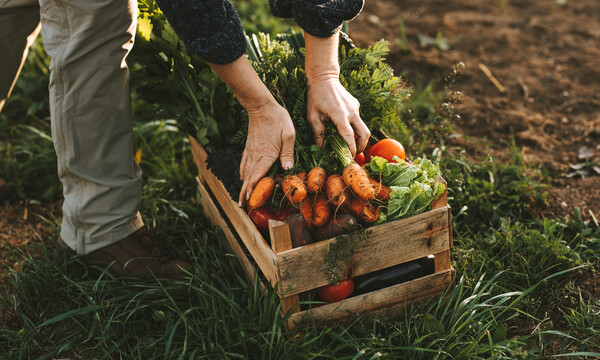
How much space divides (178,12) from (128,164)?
0.88m

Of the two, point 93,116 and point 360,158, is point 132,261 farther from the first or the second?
point 360,158

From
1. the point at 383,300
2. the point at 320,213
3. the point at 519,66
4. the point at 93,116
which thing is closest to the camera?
the point at 320,213

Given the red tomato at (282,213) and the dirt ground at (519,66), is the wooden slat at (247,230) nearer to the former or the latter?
the red tomato at (282,213)

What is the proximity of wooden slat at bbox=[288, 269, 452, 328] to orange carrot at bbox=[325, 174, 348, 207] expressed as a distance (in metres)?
0.42

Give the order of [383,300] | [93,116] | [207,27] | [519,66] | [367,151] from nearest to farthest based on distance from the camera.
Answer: [207,27], [383,300], [93,116], [367,151], [519,66]

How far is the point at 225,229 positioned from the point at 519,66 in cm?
306

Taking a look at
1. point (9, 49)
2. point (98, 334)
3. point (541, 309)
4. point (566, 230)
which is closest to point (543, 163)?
point (566, 230)

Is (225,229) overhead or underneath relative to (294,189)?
underneath

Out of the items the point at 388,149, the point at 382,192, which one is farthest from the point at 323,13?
the point at 382,192

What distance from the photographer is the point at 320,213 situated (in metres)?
2.05

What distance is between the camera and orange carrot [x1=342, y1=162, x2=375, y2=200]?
6.55ft

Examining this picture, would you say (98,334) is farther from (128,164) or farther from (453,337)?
(453,337)

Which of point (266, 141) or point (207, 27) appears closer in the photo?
point (207, 27)

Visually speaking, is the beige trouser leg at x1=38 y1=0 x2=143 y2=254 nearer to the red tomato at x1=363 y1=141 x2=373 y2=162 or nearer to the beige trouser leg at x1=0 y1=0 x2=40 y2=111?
the beige trouser leg at x1=0 y1=0 x2=40 y2=111
